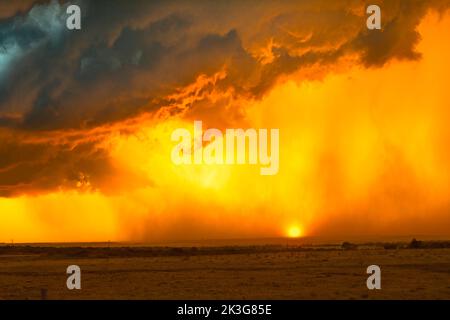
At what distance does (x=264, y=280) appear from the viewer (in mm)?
53844
